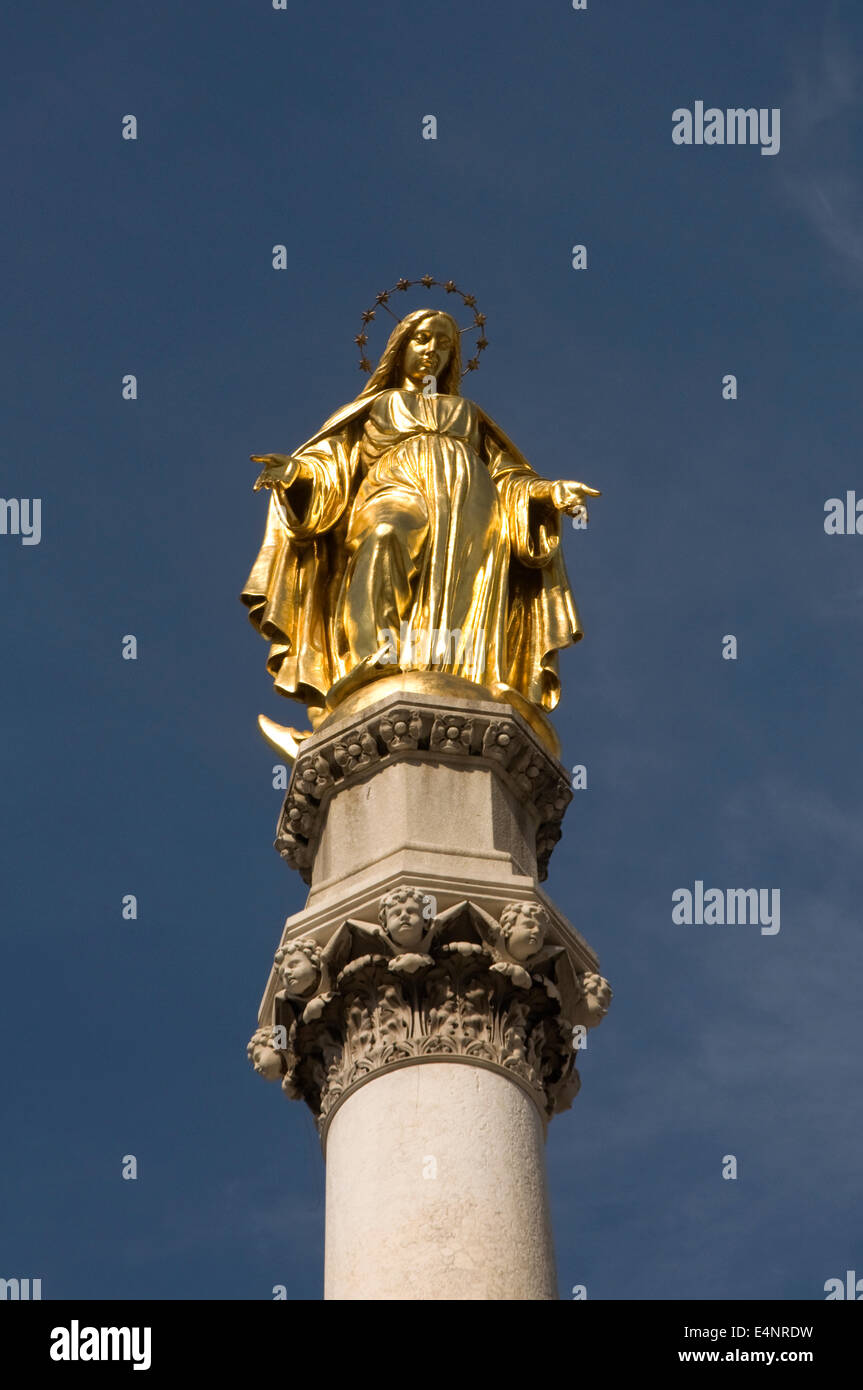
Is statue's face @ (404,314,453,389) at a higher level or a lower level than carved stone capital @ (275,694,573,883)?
higher

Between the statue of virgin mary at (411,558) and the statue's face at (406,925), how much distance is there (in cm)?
308

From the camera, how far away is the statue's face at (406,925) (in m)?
22.2

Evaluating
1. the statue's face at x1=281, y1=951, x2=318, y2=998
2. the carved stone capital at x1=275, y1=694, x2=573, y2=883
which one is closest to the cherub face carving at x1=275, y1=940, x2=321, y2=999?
the statue's face at x1=281, y1=951, x2=318, y2=998

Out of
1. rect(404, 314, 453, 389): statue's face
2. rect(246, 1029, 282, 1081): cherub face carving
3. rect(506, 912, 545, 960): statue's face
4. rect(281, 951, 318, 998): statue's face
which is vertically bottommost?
rect(246, 1029, 282, 1081): cherub face carving

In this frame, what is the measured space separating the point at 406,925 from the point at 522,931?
0.94 metres

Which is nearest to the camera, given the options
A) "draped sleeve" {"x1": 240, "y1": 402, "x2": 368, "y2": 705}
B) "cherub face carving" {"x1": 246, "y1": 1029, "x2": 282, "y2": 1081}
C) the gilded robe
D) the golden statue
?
"cherub face carving" {"x1": 246, "y1": 1029, "x2": 282, "y2": 1081}

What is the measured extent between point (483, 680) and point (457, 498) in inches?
84.1

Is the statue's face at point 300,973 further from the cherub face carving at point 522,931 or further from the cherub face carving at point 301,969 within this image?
the cherub face carving at point 522,931

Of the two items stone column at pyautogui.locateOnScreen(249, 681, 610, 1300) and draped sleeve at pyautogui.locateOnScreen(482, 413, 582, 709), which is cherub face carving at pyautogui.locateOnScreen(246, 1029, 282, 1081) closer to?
stone column at pyautogui.locateOnScreen(249, 681, 610, 1300)

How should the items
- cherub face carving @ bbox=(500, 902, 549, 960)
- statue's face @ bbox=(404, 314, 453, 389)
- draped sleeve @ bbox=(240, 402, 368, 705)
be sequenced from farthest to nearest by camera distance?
statue's face @ bbox=(404, 314, 453, 389) → draped sleeve @ bbox=(240, 402, 368, 705) → cherub face carving @ bbox=(500, 902, 549, 960)

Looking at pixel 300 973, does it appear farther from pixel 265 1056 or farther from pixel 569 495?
pixel 569 495

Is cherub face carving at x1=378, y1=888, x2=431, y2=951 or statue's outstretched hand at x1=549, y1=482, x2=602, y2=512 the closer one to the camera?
cherub face carving at x1=378, y1=888, x2=431, y2=951

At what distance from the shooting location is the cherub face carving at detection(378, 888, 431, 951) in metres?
22.2
